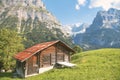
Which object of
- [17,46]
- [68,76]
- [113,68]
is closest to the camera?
[68,76]

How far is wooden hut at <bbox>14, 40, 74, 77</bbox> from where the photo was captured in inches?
1832

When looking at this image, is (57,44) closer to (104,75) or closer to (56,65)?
(56,65)

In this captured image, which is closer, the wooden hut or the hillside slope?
the hillside slope

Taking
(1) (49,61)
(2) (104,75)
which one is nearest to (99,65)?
(2) (104,75)

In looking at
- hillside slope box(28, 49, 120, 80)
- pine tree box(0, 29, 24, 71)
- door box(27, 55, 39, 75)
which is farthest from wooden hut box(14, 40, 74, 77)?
pine tree box(0, 29, 24, 71)

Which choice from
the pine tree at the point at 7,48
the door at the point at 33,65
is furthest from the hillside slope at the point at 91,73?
the pine tree at the point at 7,48

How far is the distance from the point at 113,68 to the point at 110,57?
10734 millimetres

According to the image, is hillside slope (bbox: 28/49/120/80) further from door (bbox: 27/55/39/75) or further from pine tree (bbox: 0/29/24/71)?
pine tree (bbox: 0/29/24/71)

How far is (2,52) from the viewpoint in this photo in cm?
6053

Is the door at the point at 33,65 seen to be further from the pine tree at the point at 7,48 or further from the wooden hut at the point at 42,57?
the pine tree at the point at 7,48

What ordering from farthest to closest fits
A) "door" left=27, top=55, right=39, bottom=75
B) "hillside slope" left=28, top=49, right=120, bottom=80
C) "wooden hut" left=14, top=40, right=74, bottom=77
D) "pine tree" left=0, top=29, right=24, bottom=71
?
"pine tree" left=0, top=29, right=24, bottom=71
"door" left=27, top=55, right=39, bottom=75
"wooden hut" left=14, top=40, right=74, bottom=77
"hillside slope" left=28, top=49, right=120, bottom=80

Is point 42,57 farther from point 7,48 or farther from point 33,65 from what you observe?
point 7,48

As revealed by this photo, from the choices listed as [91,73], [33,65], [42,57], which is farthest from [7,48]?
[91,73]

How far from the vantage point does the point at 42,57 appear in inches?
1906
